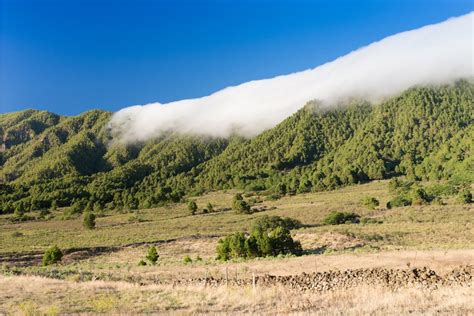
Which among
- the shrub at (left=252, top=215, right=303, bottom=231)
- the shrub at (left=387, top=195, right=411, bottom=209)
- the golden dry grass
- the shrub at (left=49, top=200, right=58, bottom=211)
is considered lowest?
the shrub at (left=387, top=195, right=411, bottom=209)

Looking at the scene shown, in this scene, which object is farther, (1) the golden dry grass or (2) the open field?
(2) the open field

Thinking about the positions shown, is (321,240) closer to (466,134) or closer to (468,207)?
(468,207)

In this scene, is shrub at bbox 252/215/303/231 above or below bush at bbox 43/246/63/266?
below

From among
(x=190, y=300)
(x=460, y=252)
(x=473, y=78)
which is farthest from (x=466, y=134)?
(x=190, y=300)

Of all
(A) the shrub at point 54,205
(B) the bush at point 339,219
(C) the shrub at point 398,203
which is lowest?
(C) the shrub at point 398,203

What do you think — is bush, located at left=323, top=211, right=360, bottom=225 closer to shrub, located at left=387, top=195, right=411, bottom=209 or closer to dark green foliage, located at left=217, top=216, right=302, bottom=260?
shrub, located at left=387, top=195, right=411, bottom=209

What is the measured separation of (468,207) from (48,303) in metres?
58.1

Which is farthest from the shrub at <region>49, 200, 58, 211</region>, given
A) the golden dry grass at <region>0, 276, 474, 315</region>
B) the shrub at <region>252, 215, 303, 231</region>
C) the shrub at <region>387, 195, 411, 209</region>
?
the golden dry grass at <region>0, 276, 474, 315</region>

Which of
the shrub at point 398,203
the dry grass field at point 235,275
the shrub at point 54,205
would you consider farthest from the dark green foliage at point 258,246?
the shrub at point 54,205

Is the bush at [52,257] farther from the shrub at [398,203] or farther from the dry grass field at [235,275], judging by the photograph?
the shrub at [398,203]

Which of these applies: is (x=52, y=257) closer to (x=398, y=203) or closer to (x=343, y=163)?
(x=398, y=203)

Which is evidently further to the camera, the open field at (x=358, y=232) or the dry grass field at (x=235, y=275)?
the open field at (x=358, y=232)

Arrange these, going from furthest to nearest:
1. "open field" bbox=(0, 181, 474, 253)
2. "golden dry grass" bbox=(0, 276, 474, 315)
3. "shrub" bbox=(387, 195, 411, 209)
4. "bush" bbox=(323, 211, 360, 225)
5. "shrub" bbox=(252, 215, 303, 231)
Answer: "shrub" bbox=(387, 195, 411, 209) → "bush" bbox=(323, 211, 360, 225) → "shrub" bbox=(252, 215, 303, 231) → "open field" bbox=(0, 181, 474, 253) → "golden dry grass" bbox=(0, 276, 474, 315)

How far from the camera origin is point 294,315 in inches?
416
